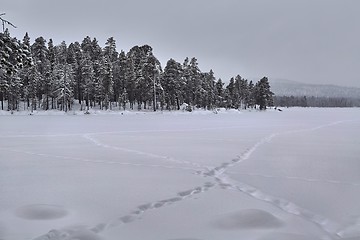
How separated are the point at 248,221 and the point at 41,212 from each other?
127 inches

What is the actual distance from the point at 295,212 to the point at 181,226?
1939mm

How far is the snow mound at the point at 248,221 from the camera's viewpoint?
469 centimetres

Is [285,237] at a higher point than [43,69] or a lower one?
lower

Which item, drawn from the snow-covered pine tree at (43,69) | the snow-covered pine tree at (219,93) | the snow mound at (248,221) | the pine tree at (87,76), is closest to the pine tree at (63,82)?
the pine tree at (87,76)

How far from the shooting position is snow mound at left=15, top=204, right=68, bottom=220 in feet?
16.1

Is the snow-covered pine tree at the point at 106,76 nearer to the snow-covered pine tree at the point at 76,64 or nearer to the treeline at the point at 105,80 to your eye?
the treeline at the point at 105,80

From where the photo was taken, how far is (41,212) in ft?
16.7

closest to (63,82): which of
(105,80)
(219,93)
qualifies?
(105,80)

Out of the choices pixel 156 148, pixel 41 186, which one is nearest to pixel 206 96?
pixel 156 148

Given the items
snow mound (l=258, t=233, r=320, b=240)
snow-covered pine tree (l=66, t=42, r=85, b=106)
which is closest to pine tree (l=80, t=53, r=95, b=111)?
snow-covered pine tree (l=66, t=42, r=85, b=106)

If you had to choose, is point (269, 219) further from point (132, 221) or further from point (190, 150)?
point (190, 150)

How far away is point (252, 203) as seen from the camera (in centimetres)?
568

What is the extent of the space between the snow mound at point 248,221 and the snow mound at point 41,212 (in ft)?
7.98

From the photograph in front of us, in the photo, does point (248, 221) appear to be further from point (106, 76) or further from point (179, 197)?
point (106, 76)
